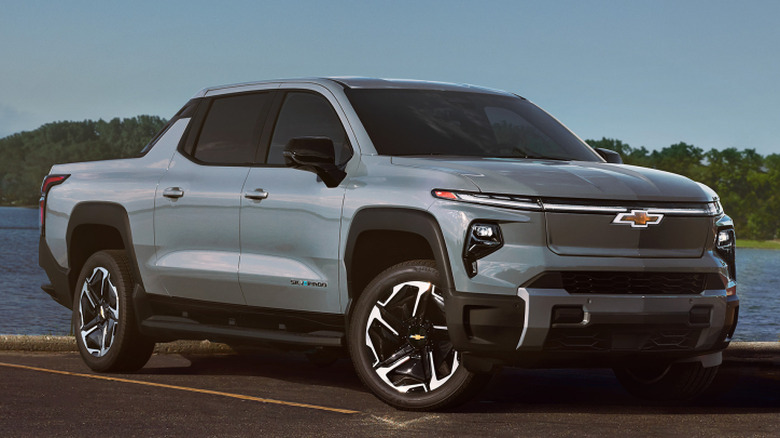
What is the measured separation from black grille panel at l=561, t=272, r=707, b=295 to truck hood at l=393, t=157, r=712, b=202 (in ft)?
1.32

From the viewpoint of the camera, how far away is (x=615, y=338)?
21.3ft

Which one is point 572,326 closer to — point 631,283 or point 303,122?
point 631,283

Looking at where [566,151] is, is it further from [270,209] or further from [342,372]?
[342,372]

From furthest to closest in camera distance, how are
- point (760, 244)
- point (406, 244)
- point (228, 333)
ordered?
1. point (760, 244)
2. point (228, 333)
3. point (406, 244)

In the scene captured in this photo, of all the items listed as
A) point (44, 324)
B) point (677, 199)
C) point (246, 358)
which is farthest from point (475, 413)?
point (44, 324)

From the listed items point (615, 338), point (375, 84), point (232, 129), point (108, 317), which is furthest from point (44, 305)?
point (615, 338)

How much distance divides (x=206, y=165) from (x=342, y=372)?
6.52 feet

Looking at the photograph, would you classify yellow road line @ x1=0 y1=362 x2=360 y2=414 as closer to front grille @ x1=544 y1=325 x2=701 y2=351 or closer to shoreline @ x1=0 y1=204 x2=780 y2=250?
front grille @ x1=544 y1=325 x2=701 y2=351

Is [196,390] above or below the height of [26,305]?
above

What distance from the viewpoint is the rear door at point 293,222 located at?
726 cm

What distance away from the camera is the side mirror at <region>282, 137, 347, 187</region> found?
7145mm

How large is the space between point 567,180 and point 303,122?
81.6 inches

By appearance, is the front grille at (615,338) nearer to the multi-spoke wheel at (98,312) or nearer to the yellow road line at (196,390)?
the yellow road line at (196,390)

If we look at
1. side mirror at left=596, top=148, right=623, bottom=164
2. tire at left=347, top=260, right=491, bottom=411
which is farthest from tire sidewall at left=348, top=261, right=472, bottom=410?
side mirror at left=596, top=148, right=623, bottom=164
